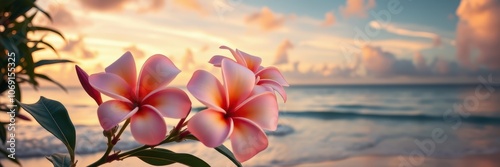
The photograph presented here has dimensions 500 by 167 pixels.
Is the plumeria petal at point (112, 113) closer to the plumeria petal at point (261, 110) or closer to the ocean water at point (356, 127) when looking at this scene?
the plumeria petal at point (261, 110)

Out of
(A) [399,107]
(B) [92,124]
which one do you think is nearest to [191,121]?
(B) [92,124]

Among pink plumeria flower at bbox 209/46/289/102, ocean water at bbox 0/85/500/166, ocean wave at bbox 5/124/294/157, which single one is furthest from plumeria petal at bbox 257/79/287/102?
ocean wave at bbox 5/124/294/157

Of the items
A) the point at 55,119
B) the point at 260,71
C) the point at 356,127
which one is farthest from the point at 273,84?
the point at 356,127

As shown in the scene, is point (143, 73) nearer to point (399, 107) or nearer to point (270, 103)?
point (270, 103)

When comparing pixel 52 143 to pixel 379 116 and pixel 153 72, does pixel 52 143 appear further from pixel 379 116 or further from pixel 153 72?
pixel 379 116

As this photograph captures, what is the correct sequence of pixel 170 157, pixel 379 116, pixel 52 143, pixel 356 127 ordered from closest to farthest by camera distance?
pixel 170 157 → pixel 52 143 → pixel 356 127 → pixel 379 116

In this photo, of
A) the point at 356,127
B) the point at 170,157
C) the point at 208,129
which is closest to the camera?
the point at 208,129

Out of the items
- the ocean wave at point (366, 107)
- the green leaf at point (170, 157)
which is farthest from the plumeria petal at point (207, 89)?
the ocean wave at point (366, 107)
